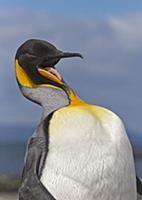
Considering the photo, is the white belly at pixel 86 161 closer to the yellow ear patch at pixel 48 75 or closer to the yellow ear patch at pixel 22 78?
the yellow ear patch at pixel 48 75

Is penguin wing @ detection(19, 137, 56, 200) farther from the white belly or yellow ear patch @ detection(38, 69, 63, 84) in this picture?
yellow ear patch @ detection(38, 69, 63, 84)

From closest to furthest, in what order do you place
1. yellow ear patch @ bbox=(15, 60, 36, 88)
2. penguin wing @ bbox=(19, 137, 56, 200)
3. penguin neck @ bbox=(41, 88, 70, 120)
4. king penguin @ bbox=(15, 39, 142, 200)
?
penguin wing @ bbox=(19, 137, 56, 200)
king penguin @ bbox=(15, 39, 142, 200)
penguin neck @ bbox=(41, 88, 70, 120)
yellow ear patch @ bbox=(15, 60, 36, 88)

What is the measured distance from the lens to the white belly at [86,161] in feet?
17.1

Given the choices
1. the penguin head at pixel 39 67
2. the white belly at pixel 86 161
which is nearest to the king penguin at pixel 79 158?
the white belly at pixel 86 161

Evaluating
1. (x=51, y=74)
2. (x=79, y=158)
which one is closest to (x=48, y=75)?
(x=51, y=74)

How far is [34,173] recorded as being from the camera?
519cm

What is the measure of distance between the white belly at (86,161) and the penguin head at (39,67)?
39 centimetres

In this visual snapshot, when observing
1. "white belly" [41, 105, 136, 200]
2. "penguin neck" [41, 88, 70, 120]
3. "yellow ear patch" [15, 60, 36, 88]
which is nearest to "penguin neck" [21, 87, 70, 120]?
"penguin neck" [41, 88, 70, 120]

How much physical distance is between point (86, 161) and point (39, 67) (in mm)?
889

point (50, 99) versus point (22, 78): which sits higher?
point (22, 78)

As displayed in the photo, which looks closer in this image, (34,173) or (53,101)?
(34,173)

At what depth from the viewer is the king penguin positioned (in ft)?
17.1

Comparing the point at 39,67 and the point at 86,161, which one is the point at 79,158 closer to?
the point at 86,161

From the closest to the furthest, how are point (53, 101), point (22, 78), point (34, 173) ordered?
point (34, 173), point (53, 101), point (22, 78)
